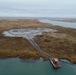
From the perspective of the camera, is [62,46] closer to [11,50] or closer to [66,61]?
[66,61]

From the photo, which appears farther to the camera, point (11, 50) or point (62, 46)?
point (62, 46)

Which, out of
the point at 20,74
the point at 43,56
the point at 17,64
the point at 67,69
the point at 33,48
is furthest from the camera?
the point at 33,48

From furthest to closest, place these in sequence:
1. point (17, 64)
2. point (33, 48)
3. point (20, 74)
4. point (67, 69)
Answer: point (33, 48) < point (17, 64) < point (67, 69) < point (20, 74)

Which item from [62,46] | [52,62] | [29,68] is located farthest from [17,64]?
[62,46]

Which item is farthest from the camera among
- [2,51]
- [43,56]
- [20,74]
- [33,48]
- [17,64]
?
[33,48]

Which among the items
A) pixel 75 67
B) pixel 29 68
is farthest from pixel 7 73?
pixel 75 67

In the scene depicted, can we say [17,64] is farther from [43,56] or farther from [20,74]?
[43,56]
